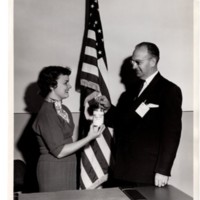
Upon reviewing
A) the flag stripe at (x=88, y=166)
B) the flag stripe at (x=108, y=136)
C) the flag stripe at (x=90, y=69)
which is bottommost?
the flag stripe at (x=88, y=166)

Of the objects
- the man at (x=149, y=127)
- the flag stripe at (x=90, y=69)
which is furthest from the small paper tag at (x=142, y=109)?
the flag stripe at (x=90, y=69)

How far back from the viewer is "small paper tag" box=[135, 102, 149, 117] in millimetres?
1776

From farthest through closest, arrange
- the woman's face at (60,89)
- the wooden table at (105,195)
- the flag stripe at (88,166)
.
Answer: the flag stripe at (88,166) < the woman's face at (60,89) < the wooden table at (105,195)

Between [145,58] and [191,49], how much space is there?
11.3 inches

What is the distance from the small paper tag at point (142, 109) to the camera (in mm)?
1776

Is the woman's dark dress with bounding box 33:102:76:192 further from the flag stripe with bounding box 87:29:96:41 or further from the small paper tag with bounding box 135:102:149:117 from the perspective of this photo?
the flag stripe with bounding box 87:29:96:41

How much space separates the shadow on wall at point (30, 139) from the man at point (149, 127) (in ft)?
2.02

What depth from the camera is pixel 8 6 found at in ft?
3.52

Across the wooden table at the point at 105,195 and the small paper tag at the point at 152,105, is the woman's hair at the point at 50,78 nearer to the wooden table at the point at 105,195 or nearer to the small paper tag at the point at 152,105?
the small paper tag at the point at 152,105

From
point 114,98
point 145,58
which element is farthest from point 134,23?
point 114,98

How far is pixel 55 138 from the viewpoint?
1628 mm

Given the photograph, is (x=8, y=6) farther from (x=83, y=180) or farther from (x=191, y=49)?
(x=83, y=180)

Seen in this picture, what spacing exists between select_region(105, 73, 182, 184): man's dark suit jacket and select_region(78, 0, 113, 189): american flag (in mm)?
133

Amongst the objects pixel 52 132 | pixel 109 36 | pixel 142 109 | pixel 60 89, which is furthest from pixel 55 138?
pixel 109 36
